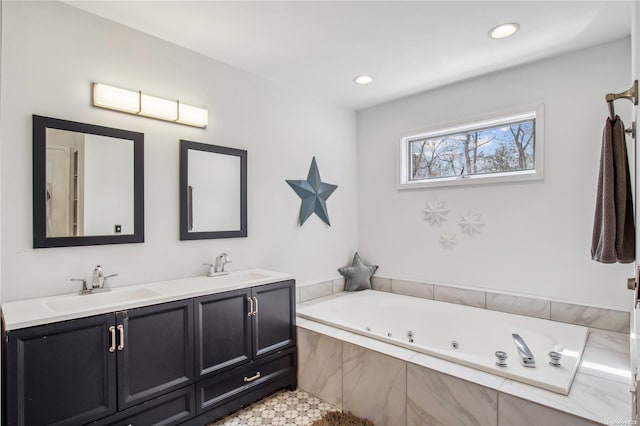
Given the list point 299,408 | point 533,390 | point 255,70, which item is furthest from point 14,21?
point 533,390

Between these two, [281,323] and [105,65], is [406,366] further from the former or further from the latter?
[105,65]

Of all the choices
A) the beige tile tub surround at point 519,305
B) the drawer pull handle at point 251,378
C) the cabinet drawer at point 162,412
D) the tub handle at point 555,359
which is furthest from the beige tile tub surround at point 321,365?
the beige tile tub surround at point 519,305

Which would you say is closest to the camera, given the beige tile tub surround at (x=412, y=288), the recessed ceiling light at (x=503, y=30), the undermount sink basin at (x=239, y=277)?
the recessed ceiling light at (x=503, y=30)

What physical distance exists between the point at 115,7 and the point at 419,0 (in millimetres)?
1730

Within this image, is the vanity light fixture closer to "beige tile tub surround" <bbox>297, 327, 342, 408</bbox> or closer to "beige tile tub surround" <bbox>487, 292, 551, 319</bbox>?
"beige tile tub surround" <bbox>297, 327, 342, 408</bbox>

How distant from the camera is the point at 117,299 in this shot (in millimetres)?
1994

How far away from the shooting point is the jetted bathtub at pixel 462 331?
70.7 inches

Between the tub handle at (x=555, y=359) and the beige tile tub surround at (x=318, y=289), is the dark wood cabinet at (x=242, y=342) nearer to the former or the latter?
the beige tile tub surround at (x=318, y=289)

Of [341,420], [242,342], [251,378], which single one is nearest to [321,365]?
[341,420]

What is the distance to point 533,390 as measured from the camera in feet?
5.34

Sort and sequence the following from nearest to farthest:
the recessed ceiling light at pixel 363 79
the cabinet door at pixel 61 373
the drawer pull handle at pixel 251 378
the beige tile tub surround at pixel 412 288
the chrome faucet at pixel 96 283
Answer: the cabinet door at pixel 61 373 < the chrome faucet at pixel 96 283 < the drawer pull handle at pixel 251 378 < the recessed ceiling light at pixel 363 79 < the beige tile tub surround at pixel 412 288

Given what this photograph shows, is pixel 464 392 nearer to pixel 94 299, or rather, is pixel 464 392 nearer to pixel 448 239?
pixel 448 239

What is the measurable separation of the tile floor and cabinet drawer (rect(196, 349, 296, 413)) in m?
0.16

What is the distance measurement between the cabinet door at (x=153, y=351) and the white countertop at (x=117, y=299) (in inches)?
2.0
